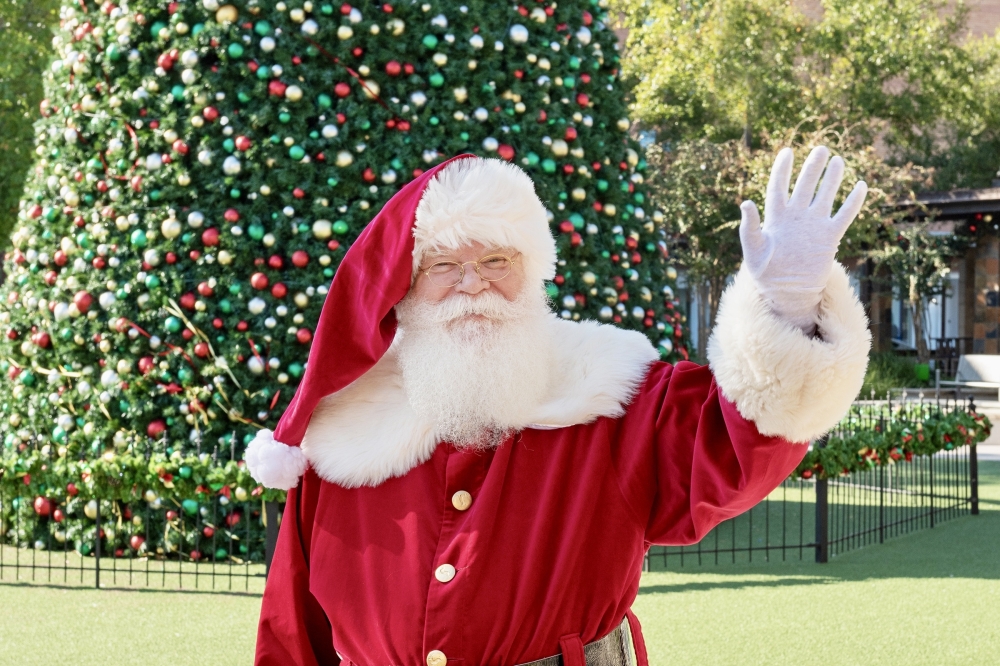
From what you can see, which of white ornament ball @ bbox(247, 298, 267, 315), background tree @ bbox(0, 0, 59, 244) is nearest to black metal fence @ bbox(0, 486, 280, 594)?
white ornament ball @ bbox(247, 298, 267, 315)

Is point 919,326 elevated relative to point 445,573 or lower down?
elevated

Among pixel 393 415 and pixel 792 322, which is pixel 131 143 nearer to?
pixel 393 415

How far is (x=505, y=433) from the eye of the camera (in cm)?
245

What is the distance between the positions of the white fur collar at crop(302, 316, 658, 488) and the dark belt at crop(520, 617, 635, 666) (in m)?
0.53

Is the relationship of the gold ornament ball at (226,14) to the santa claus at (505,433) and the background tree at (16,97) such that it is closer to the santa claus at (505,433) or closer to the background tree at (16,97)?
the santa claus at (505,433)

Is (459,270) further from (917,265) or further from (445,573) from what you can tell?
(917,265)

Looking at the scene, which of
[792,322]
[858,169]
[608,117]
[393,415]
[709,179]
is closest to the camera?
[792,322]

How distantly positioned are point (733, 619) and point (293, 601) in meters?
3.54

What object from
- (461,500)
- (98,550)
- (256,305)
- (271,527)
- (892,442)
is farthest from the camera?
(892,442)

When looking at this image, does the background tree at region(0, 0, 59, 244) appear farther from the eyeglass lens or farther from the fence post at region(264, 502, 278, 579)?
the eyeglass lens

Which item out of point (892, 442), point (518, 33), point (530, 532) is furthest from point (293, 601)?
point (892, 442)

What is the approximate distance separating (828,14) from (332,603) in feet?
82.5

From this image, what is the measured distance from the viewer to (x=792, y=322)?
80.7 inches

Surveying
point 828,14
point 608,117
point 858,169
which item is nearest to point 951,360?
point 858,169
